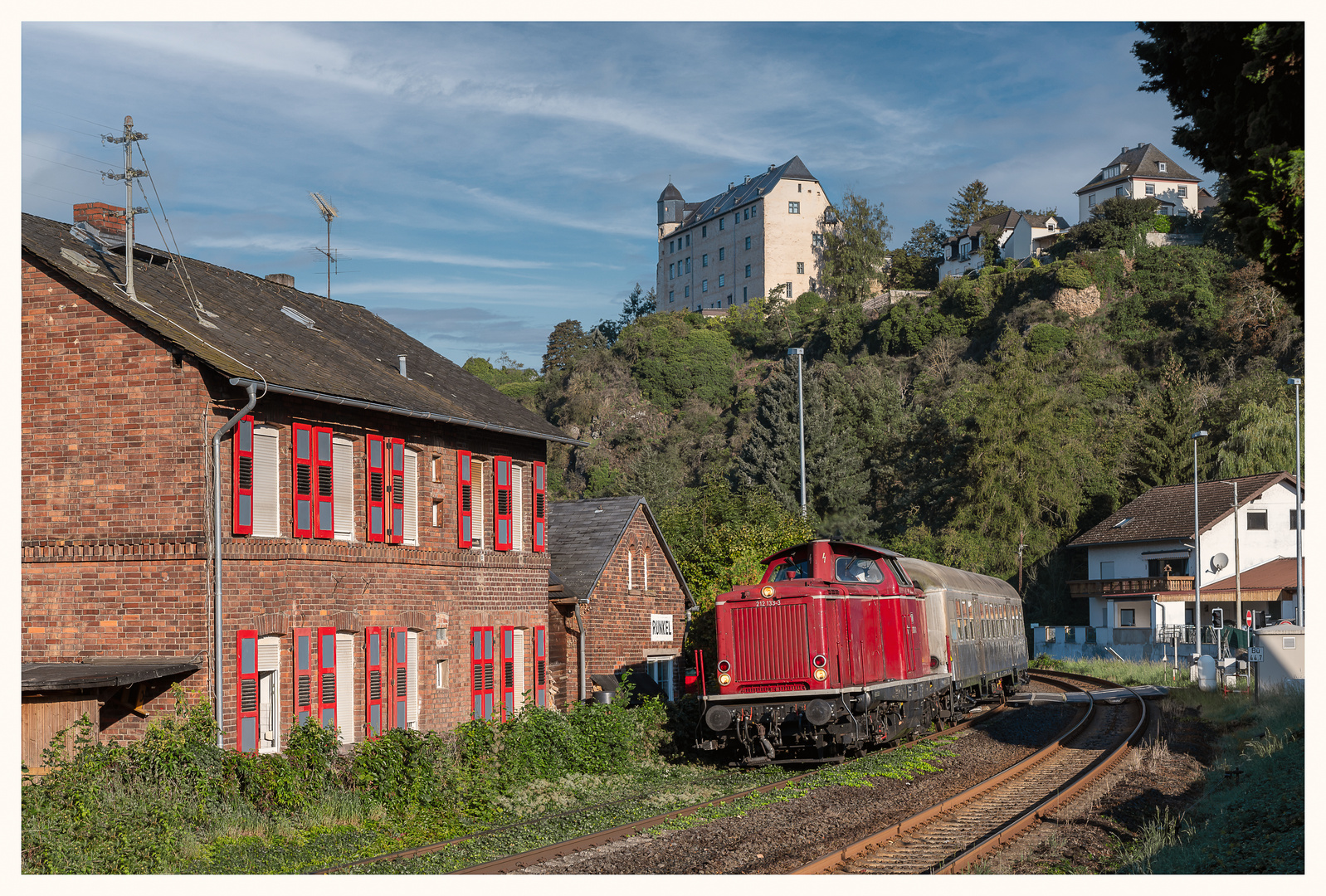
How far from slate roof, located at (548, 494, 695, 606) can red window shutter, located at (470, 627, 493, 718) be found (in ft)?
14.3

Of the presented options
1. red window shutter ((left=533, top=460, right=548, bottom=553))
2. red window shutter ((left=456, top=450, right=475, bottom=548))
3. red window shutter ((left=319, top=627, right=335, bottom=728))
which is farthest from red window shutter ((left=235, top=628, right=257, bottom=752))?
red window shutter ((left=533, top=460, right=548, bottom=553))

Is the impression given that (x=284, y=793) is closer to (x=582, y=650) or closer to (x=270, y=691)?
(x=270, y=691)

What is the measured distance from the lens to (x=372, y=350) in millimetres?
23797

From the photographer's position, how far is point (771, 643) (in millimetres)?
19109

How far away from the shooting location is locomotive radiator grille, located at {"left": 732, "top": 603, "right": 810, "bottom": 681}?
18.9 meters

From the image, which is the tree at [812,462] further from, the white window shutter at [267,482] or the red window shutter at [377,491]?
the white window shutter at [267,482]

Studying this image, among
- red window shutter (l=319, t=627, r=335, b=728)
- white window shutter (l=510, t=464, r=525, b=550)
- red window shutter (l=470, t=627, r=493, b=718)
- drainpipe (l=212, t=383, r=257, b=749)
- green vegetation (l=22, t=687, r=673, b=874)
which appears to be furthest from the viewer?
white window shutter (l=510, t=464, r=525, b=550)

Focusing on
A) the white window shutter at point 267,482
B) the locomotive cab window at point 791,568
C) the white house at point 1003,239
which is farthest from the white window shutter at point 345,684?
the white house at point 1003,239

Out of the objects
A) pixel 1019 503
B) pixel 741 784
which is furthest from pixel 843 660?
pixel 1019 503

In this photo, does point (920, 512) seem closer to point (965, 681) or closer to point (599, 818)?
point (965, 681)

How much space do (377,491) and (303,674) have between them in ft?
10.9

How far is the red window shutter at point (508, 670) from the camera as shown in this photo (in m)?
22.9

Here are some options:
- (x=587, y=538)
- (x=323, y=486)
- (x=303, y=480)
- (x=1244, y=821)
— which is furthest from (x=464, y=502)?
(x=1244, y=821)

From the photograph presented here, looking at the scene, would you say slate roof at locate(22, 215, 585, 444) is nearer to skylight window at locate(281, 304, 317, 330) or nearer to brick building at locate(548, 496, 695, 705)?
skylight window at locate(281, 304, 317, 330)
